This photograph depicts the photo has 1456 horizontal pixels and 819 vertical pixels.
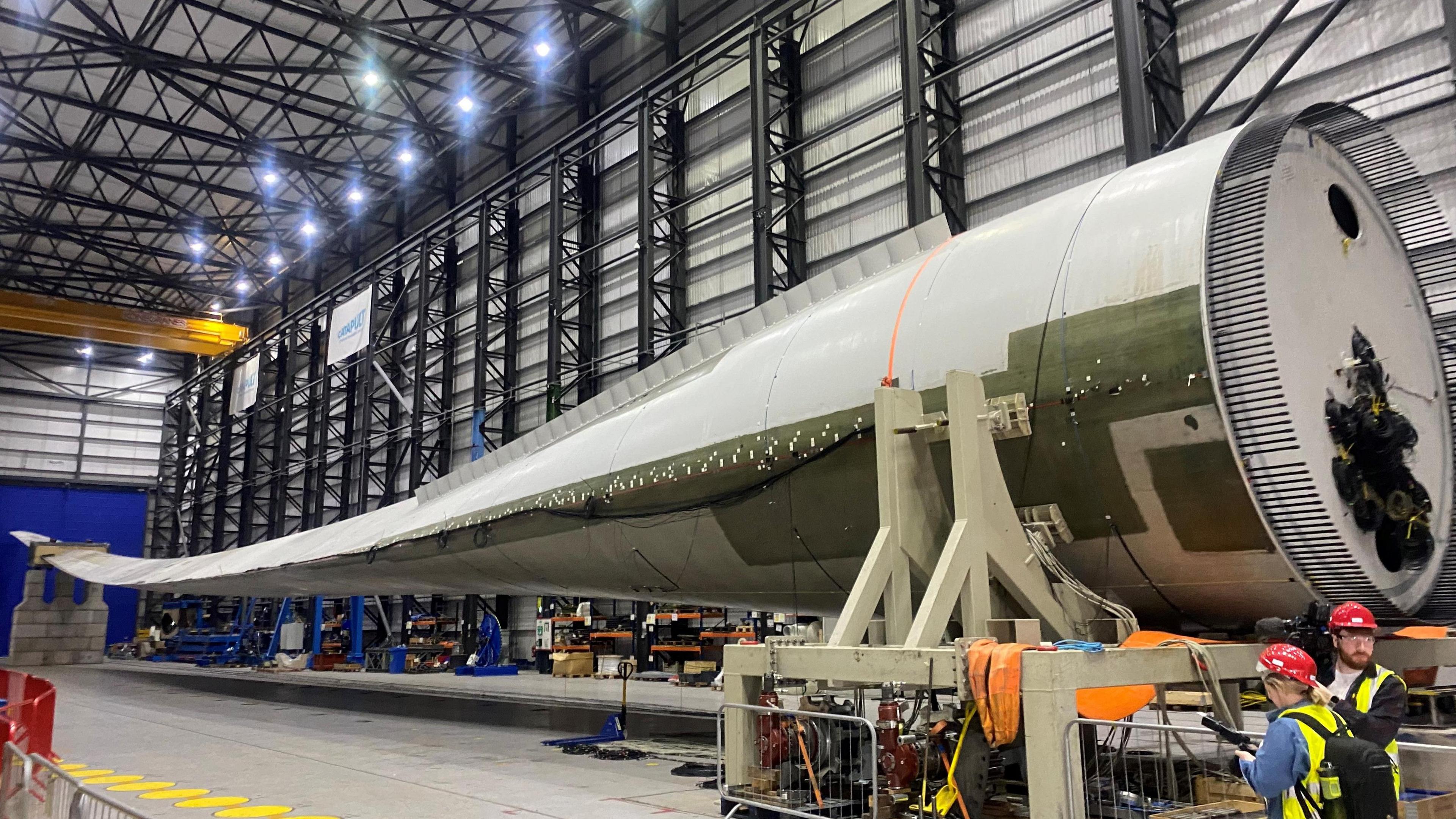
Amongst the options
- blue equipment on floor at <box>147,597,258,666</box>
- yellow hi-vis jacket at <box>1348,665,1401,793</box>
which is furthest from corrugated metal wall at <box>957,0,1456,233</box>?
blue equipment on floor at <box>147,597,258,666</box>

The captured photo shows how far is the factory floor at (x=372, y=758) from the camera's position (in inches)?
267

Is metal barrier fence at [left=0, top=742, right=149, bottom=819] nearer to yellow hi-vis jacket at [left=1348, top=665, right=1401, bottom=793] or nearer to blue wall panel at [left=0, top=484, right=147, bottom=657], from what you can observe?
yellow hi-vis jacket at [left=1348, top=665, right=1401, bottom=793]

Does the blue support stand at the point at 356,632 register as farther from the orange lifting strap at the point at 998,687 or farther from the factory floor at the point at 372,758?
the orange lifting strap at the point at 998,687

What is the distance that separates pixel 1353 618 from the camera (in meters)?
4.04

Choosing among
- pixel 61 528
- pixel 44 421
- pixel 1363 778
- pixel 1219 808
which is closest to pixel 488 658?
pixel 1219 808

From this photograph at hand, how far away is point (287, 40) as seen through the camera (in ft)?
88.9

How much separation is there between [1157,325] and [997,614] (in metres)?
1.68

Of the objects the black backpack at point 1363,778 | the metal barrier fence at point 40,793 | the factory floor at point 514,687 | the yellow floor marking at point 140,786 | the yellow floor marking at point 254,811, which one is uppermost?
the black backpack at point 1363,778

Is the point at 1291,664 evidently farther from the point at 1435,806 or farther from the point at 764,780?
the point at 764,780

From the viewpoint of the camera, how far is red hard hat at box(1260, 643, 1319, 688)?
328 centimetres

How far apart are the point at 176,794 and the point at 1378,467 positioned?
859 centimetres

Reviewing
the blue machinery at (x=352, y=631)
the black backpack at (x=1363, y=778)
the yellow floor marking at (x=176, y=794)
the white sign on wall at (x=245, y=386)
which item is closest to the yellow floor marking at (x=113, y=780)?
the yellow floor marking at (x=176, y=794)

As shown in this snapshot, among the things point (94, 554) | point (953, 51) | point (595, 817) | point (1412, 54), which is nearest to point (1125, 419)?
point (595, 817)

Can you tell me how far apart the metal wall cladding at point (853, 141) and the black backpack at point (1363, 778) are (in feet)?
51.8
